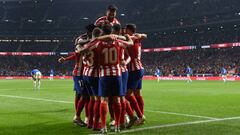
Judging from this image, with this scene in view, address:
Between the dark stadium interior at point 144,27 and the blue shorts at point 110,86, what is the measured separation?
149ft

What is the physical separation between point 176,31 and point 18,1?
30.5m

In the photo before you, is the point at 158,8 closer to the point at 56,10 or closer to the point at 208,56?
the point at 208,56

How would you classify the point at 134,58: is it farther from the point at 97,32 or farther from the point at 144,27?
the point at 144,27

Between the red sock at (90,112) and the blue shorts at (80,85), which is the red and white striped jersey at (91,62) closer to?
the blue shorts at (80,85)

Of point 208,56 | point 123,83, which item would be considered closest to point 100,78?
point 123,83

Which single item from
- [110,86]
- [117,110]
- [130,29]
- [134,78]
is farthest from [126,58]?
[117,110]

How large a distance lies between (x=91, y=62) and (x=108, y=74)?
2.24 ft

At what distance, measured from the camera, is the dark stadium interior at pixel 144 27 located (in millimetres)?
59094

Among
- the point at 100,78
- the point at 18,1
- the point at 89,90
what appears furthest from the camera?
the point at 18,1

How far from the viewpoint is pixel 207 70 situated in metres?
54.6

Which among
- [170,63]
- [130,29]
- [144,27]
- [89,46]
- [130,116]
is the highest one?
[144,27]

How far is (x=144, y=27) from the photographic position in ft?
225

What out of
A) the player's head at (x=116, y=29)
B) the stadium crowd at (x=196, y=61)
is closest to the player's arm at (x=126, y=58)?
the player's head at (x=116, y=29)

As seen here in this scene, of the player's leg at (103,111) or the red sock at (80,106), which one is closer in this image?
the player's leg at (103,111)
